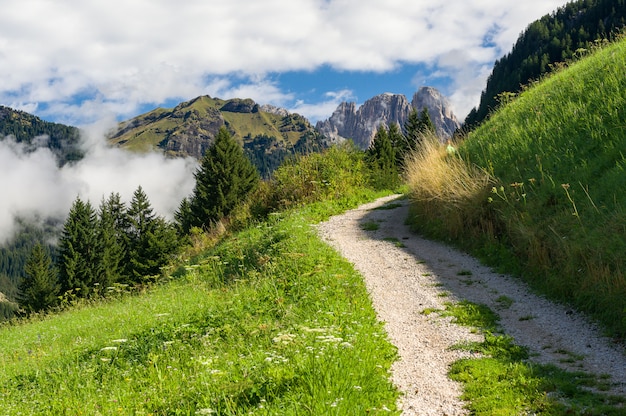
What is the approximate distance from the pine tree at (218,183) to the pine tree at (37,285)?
71.0 feet

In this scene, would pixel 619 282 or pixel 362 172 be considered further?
pixel 362 172

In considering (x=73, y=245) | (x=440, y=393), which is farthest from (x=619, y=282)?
(x=73, y=245)

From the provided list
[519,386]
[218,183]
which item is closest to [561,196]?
[519,386]

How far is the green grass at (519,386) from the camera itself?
15.0ft

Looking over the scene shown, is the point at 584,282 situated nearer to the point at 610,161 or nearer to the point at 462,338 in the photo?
the point at 462,338

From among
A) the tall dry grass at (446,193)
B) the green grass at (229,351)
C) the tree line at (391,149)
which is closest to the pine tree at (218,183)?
the tree line at (391,149)

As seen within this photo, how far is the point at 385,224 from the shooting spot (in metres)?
→ 16.3

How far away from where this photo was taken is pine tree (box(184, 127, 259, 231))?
167 ft

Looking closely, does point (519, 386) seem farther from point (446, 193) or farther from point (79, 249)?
point (79, 249)

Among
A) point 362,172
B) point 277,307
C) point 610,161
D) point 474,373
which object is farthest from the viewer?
point 362,172

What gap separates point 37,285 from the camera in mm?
57750

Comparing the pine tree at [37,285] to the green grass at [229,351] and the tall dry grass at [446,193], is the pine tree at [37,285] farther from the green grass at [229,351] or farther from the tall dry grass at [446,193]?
the tall dry grass at [446,193]

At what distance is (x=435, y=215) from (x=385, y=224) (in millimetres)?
2302

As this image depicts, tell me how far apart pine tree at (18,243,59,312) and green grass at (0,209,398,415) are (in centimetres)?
5052
